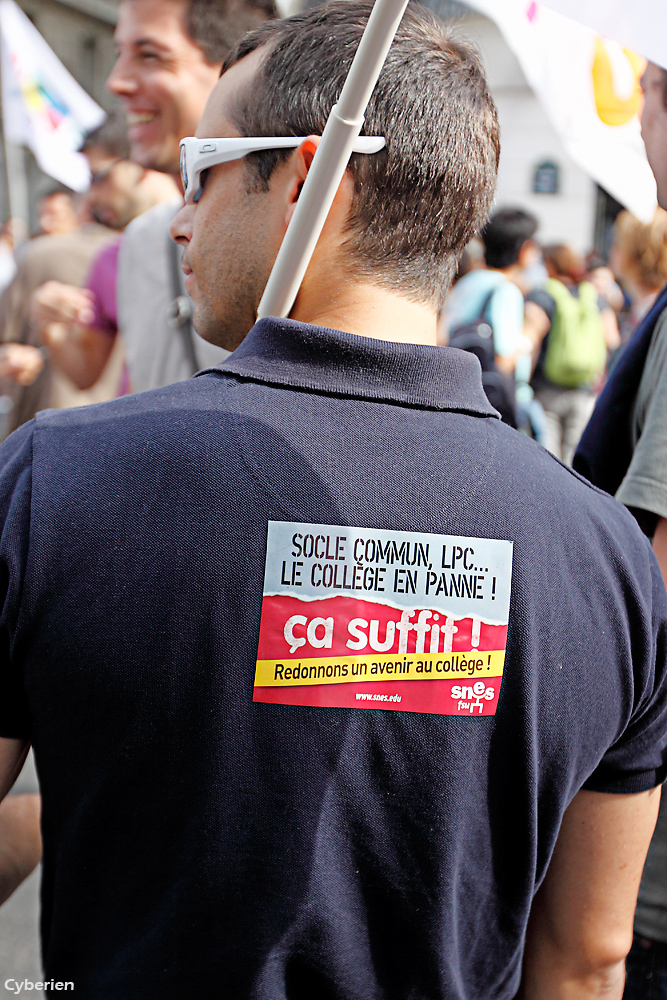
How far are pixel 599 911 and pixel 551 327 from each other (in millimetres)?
5341

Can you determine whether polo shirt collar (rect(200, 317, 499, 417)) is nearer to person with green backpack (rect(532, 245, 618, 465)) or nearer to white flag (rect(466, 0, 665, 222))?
white flag (rect(466, 0, 665, 222))

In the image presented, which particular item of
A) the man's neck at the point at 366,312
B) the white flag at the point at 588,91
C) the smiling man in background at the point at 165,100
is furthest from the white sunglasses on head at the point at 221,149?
the smiling man in background at the point at 165,100

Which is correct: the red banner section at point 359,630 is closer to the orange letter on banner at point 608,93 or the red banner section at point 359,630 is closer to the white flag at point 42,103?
the orange letter on banner at point 608,93

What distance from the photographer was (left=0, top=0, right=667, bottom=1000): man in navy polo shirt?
3.06 ft

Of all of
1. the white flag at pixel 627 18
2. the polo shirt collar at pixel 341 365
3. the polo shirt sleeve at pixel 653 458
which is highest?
the white flag at pixel 627 18

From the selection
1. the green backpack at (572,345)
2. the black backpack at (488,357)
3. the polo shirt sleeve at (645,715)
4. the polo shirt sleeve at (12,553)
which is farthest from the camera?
the green backpack at (572,345)

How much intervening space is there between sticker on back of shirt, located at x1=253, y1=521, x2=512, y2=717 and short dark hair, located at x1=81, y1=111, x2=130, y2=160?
3369 mm

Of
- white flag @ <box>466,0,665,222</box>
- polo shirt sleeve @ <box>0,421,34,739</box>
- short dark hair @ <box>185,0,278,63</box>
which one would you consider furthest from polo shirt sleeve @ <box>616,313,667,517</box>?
short dark hair @ <box>185,0,278,63</box>

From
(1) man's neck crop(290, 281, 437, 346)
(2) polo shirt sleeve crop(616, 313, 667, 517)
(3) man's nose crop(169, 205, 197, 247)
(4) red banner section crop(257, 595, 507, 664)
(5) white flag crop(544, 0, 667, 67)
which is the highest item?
(5) white flag crop(544, 0, 667, 67)

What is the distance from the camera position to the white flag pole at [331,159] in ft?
3.18

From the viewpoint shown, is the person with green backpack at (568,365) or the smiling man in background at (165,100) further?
the person with green backpack at (568,365)

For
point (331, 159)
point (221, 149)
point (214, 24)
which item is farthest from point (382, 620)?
point (214, 24)

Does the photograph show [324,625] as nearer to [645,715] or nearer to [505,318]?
[645,715]

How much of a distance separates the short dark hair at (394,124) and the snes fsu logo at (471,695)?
493 millimetres
